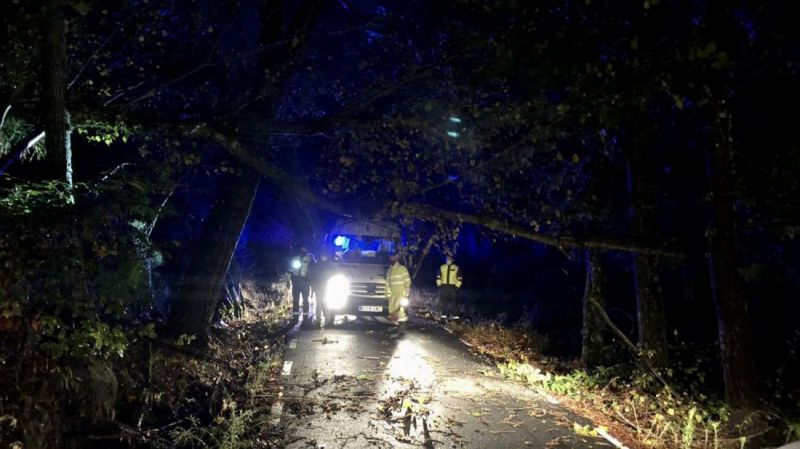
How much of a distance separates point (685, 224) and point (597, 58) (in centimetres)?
475

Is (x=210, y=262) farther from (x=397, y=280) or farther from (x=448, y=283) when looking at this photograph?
(x=448, y=283)

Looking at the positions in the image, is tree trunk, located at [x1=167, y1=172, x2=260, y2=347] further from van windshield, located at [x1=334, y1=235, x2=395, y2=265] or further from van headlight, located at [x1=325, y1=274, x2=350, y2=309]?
van windshield, located at [x1=334, y1=235, x2=395, y2=265]

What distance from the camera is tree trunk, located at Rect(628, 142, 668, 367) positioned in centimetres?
930

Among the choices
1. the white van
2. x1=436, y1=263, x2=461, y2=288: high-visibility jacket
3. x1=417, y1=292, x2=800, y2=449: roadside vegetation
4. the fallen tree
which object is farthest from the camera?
x1=436, y1=263, x2=461, y2=288: high-visibility jacket

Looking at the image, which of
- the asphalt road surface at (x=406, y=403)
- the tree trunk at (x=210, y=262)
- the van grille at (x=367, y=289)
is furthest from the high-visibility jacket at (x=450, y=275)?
the tree trunk at (x=210, y=262)

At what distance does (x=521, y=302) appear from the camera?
81.9ft

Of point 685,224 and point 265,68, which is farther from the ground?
point 265,68

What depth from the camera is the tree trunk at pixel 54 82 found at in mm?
5715

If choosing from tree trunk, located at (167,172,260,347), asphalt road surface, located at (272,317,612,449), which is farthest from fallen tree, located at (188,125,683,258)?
asphalt road surface, located at (272,317,612,449)

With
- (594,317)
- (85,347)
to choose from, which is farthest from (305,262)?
(85,347)

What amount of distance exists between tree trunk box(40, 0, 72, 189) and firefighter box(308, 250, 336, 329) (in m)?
8.08

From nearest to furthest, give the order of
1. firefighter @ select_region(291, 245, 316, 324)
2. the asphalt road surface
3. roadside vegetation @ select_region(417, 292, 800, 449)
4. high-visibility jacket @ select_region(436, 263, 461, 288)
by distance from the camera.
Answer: the asphalt road surface → roadside vegetation @ select_region(417, 292, 800, 449) → firefighter @ select_region(291, 245, 316, 324) → high-visibility jacket @ select_region(436, 263, 461, 288)

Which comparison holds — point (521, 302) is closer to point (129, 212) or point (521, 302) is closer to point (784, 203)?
point (784, 203)

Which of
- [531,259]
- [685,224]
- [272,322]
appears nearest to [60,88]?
[272,322]
